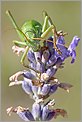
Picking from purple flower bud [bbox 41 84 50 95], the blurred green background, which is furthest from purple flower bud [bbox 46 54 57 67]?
the blurred green background

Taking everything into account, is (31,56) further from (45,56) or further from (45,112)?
(45,112)

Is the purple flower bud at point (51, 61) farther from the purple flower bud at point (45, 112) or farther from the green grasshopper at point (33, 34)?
the purple flower bud at point (45, 112)

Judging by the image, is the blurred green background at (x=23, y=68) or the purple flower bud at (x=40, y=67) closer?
the purple flower bud at (x=40, y=67)

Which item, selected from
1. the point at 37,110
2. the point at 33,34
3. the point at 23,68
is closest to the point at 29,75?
the point at 37,110

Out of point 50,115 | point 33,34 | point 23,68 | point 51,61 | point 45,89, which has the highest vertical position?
point 33,34

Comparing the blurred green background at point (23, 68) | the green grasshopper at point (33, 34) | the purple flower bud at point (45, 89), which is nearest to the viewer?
the purple flower bud at point (45, 89)

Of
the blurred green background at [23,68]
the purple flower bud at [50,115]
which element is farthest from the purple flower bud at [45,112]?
the blurred green background at [23,68]

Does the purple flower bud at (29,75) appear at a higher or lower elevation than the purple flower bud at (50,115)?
higher

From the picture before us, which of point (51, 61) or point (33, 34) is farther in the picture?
Answer: point (33, 34)

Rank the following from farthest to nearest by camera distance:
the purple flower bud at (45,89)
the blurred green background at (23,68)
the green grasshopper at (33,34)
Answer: the blurred green background at (23,68) → the green grasshopper at (33,34) → the purple flower bud at (45,89)

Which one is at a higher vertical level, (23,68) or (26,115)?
(26,115)
